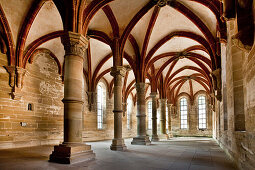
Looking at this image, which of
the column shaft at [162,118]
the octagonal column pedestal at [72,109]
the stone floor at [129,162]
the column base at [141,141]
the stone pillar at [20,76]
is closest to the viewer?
the stone floor at [129,162]

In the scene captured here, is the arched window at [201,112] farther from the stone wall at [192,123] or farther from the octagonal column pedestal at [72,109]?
the octagonal column pedestal at [72,109]

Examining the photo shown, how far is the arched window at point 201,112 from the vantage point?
2867 centimetres

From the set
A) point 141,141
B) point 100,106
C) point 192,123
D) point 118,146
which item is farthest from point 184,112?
point 118,146

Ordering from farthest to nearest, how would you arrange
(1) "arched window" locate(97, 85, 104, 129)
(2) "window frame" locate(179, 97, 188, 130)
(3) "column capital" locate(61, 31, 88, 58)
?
(2) "window frame" locate(179, 97, 188, 130), (1) "arched window" locate(97, 85, 104, 129), (3) "column capital" locate(61, 31, 88, 58)

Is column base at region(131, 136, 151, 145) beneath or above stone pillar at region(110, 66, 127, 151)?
beneath

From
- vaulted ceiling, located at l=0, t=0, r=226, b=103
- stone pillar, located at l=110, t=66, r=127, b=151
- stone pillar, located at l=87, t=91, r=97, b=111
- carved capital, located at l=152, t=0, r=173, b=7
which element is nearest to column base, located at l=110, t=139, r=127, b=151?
stone pillar, located at l=110, t=66, r=127, b=151

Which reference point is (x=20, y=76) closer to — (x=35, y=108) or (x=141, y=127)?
(x=35, y=108)

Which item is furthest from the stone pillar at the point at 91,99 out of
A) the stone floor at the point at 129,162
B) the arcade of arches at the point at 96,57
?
the stone floor at the point at 129,162

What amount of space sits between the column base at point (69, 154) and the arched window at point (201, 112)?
2477 centimetres

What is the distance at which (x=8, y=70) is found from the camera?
1110cm

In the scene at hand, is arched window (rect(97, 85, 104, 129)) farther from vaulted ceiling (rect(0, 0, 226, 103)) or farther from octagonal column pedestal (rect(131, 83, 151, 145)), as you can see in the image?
octagonal column pedestal (rect(131, 83, 151, 145))

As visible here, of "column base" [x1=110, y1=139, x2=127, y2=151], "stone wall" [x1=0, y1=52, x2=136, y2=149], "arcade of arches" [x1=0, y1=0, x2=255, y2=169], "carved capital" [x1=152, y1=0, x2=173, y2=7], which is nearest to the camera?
"arcade of arches" [x1=0, y1=0, x2=255, y2=169]

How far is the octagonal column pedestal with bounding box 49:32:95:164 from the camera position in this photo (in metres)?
6.38

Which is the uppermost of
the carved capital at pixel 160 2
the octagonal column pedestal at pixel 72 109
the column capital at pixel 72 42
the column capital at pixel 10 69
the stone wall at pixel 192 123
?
the carved capital at pixel 160 2
